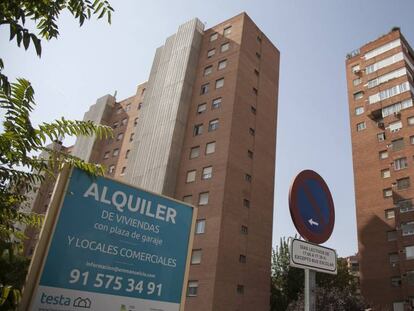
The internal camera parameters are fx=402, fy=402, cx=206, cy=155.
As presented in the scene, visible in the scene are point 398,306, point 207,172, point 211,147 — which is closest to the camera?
point 207,172

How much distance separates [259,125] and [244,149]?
13.7ft

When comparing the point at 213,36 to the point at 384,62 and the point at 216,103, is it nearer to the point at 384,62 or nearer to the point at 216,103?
the point at 216,103

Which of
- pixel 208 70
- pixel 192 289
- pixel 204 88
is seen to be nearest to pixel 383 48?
pixel 208 70

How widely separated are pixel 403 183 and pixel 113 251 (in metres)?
41.3

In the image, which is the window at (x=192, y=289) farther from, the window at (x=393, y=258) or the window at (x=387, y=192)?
the window at (x=387, y=192)

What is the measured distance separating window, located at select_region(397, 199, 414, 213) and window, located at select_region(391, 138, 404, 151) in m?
5.74

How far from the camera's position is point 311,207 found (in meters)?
4.68

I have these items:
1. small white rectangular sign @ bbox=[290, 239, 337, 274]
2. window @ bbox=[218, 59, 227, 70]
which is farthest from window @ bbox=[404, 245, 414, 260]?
small white rectangular sign @ bbox=[290, 239, 337, 274]

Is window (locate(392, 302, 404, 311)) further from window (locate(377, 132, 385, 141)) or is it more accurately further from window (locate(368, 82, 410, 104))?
window (locate(368, 82, 410, 104))

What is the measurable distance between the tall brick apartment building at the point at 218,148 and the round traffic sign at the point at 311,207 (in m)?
24.3

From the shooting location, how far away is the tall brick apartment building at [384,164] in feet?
123

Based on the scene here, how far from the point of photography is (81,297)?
299cm

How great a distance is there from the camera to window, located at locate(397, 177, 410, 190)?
38906 millimetres

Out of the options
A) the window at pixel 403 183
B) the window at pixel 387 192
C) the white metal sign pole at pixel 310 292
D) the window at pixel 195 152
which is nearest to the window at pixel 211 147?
the window at pixel 195 152
